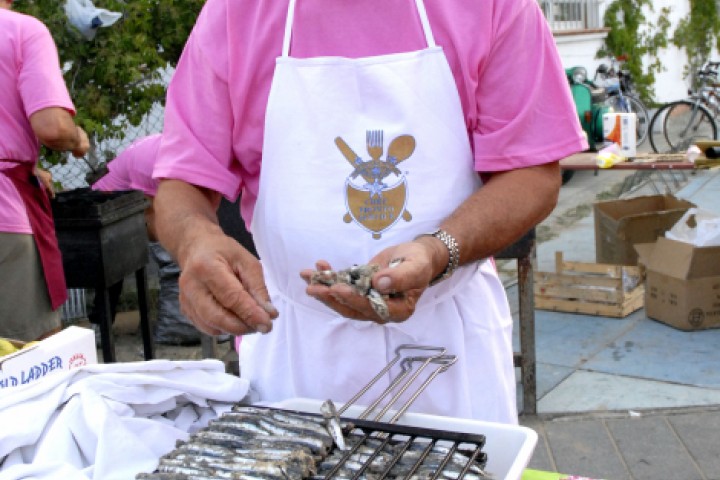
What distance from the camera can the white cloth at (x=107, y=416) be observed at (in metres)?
1.46

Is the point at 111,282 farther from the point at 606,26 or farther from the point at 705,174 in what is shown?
the point at 606,26

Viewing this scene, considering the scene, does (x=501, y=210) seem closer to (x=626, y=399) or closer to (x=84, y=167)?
(x=626, y=399)

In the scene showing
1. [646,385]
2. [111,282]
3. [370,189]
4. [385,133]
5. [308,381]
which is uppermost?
[385,133]

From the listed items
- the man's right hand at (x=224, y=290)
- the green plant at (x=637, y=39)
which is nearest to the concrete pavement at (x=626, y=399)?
the man's right hand at (x=224, y=290)

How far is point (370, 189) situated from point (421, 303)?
0.27 metres

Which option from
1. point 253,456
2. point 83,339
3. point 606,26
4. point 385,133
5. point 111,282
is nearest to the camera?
point 253,456

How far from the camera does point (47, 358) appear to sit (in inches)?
83.0

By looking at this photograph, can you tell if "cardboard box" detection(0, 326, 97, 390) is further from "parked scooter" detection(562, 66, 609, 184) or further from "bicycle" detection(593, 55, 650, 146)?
"bicycle" detection(593, 55, 650, 146)

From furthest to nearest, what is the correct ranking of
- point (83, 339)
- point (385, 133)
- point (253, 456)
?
point (83, 339) → point (385, 133) → point (253, 456)

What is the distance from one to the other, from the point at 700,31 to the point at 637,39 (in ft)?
11.4

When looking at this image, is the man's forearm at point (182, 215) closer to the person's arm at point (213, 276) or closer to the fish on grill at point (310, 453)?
the person's arm at point (213, 276)

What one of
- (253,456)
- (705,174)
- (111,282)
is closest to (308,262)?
(253,456)

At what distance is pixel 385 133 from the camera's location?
1685mm

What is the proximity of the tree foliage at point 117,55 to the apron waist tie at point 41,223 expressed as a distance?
6.86ft
